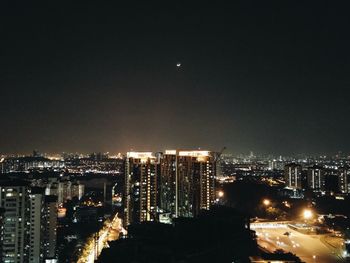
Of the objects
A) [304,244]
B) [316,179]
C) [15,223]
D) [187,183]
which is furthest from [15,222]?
[316,179]

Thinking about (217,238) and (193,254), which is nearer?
(193,254)

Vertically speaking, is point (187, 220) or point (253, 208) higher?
point (187, 220)

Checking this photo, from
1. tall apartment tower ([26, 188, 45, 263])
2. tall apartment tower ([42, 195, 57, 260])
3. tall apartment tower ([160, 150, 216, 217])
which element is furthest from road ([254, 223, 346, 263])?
tall apartment tower ([26, 188, 45, 263])

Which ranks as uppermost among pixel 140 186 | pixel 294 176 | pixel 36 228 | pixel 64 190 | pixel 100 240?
pixel 140 186

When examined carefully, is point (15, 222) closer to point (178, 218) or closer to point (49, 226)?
point (49, 226)

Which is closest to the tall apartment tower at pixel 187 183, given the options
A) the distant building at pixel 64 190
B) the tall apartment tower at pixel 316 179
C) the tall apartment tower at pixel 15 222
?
the tall apartment tower at pixel 15 222

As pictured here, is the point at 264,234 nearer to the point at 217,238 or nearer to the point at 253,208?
the point at 253,208

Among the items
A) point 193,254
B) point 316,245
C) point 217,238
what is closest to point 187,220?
point 217,238

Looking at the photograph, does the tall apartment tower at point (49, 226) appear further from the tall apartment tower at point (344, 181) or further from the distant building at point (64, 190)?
the tall apartment tower at point (344, 181)
